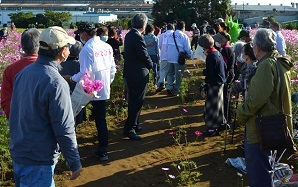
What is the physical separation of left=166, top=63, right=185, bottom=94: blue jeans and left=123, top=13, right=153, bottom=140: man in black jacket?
305cm

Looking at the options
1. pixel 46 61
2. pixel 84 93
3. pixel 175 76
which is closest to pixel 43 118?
pixel 46 61

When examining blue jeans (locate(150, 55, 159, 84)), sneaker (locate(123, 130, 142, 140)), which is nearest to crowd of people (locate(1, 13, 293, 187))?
sneaker (locate(123, 130, 142, 140))

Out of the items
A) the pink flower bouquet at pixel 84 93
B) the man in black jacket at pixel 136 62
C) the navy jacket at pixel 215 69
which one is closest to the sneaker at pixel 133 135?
the man in black jacket at pixel 136 62

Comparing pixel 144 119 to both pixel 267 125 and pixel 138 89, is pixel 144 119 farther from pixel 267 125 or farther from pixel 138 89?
pixel 267 125

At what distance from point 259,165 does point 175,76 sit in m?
5.82

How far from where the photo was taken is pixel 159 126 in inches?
281

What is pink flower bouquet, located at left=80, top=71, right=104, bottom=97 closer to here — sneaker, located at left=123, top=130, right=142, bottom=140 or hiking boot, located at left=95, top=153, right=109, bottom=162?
hiking boot, located at left=95, top=153, right=109, bottom=162

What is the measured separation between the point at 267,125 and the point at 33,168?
193 centimetres

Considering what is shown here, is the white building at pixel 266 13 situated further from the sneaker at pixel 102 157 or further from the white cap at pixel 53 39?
the white cap at pixel 53 39

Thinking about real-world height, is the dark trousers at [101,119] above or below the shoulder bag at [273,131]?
below

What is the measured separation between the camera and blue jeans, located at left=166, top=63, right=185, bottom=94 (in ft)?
29.6

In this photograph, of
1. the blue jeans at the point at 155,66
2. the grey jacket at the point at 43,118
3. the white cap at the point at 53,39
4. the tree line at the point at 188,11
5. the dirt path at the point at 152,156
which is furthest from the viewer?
the tree line at the point at 188,11

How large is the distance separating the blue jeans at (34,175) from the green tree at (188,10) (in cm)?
5019

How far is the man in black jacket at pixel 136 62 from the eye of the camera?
5.74 metres
